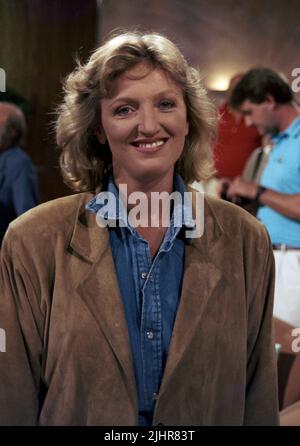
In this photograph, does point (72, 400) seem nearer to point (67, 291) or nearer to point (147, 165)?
point (67, 291)

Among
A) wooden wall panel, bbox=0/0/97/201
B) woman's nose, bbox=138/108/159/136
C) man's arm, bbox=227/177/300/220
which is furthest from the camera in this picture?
man's arm, bbox=227/177/300/220

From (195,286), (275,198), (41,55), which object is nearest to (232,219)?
(195,286)

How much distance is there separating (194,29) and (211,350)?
2.69 feet

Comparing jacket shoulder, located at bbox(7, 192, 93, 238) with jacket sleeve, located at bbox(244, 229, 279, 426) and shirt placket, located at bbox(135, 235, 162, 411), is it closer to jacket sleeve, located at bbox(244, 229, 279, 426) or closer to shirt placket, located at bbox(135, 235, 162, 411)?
shirt placket, located at bbox(135, 235, 162, 411)

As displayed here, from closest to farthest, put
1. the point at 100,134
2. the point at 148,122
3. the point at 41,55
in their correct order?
the point at 148,122, the point at 100,134, the point at 41,55

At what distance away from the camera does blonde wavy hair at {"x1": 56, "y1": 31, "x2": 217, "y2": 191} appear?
3.82 feet

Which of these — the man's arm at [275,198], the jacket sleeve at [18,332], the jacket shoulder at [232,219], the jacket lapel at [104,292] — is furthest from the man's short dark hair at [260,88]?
the jacket sleeve at [18,332]

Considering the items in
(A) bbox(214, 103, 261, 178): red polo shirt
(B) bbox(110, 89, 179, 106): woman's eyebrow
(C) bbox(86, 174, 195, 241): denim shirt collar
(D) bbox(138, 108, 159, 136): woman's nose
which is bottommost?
(C) bbox(86, 174, 195, 241): denim shirt collar

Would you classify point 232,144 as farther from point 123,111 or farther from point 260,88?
point 123,111

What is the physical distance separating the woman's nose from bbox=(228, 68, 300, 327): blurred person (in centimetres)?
44

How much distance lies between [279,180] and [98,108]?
0.59m

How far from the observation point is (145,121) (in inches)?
45.7

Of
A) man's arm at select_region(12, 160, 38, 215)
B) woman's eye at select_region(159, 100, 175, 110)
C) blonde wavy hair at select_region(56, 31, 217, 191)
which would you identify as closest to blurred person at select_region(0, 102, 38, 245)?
man's arm at select_region(12, 160, 38, 215)
